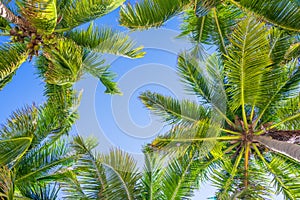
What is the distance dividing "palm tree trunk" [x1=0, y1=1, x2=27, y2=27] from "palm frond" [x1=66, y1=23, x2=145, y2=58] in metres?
1.30

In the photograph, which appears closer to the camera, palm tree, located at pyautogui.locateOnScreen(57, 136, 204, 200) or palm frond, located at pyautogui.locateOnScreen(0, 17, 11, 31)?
palm tree, located at pyautogui.locateOnScreen(57, 136, 204, 200)

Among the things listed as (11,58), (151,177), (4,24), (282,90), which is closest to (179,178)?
(151,177)

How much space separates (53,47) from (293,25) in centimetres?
469

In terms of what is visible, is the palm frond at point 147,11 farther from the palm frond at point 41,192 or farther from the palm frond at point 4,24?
the palm frond at point 41,192

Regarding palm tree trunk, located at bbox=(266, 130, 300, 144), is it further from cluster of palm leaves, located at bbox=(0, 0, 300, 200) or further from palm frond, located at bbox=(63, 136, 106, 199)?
palm frond, located at bbox=(63, 136, 106, 199)

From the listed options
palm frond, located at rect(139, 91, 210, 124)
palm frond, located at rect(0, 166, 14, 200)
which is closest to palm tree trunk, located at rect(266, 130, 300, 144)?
palm frond, located at rect(139, 91, 210, 124)

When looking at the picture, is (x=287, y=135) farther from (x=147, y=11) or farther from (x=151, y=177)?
(x=147, y=11)

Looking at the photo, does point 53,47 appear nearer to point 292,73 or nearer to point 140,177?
point 140,177

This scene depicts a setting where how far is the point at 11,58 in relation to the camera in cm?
841

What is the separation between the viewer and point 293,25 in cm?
764

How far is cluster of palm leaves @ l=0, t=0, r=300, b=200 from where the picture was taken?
7.21 meters

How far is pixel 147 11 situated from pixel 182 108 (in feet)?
7.54

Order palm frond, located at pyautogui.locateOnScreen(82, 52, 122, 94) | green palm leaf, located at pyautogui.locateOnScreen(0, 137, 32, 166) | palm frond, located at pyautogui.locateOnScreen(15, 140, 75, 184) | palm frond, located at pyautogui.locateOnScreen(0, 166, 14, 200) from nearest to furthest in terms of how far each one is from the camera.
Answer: palm frond, located at pyautogui.locateOnScreen(0, 166, 14, 200) < green palm leaf, located at pyautogui.locateOnScreen(0, 137, 32, 166) < palm frond, located at pyautogui.locateOnScreen(15, 140, 75, 184) < palm frond, located at pyautogui.locateOnScreen(82, 52, 122, 94)

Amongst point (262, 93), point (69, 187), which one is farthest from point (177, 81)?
point (69, 187)
